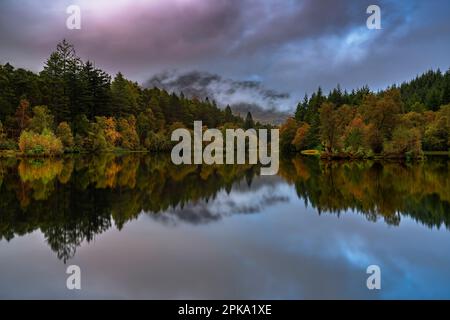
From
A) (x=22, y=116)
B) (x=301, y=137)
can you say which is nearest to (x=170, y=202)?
(x=22, y=116)

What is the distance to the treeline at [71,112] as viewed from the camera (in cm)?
5131

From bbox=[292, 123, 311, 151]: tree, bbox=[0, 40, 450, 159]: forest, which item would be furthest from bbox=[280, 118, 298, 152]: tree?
bbox=[292, 123, 311, 151]: tree

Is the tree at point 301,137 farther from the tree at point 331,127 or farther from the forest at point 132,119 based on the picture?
the tree at point 331,127

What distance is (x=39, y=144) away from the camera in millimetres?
47031

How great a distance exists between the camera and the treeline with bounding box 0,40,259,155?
51309 mm

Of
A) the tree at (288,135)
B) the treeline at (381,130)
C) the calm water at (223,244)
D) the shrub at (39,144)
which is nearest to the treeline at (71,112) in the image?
the shrub at (39,144)

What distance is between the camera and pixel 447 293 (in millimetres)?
6371

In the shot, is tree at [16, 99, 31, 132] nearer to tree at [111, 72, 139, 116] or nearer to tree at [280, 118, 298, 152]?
tree at [111, 72, 139, 116]

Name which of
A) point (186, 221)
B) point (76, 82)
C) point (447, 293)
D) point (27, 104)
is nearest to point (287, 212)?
→ point (186, 221)

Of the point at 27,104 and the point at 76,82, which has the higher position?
the point at 76,82

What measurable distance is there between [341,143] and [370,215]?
123ft
